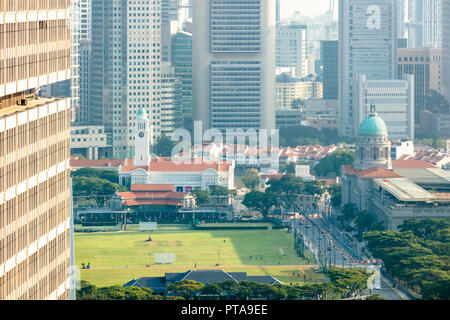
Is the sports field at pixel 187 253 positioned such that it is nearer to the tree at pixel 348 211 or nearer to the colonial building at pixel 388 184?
the tree at pixel 348 211

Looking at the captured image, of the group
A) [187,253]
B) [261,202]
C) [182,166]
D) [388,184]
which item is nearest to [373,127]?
[388,184]

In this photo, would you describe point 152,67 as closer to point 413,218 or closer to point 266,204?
point 266,204

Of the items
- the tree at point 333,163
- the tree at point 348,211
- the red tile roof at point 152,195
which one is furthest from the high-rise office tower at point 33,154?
the tree at point 333,163

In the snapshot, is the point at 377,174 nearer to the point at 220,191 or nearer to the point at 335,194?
the point at 335,194

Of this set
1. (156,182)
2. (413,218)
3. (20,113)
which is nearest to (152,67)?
(156,182)

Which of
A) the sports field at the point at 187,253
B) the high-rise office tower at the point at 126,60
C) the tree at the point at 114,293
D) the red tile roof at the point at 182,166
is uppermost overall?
the high-rise office tower at the point at 126,60
